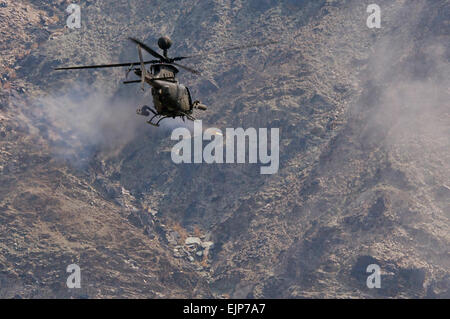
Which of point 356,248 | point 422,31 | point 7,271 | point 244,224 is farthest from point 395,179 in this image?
point 7,271

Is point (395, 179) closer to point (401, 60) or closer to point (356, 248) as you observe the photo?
point (356, 248)

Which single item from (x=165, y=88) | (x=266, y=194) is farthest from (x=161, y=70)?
(x=266, y=194)
